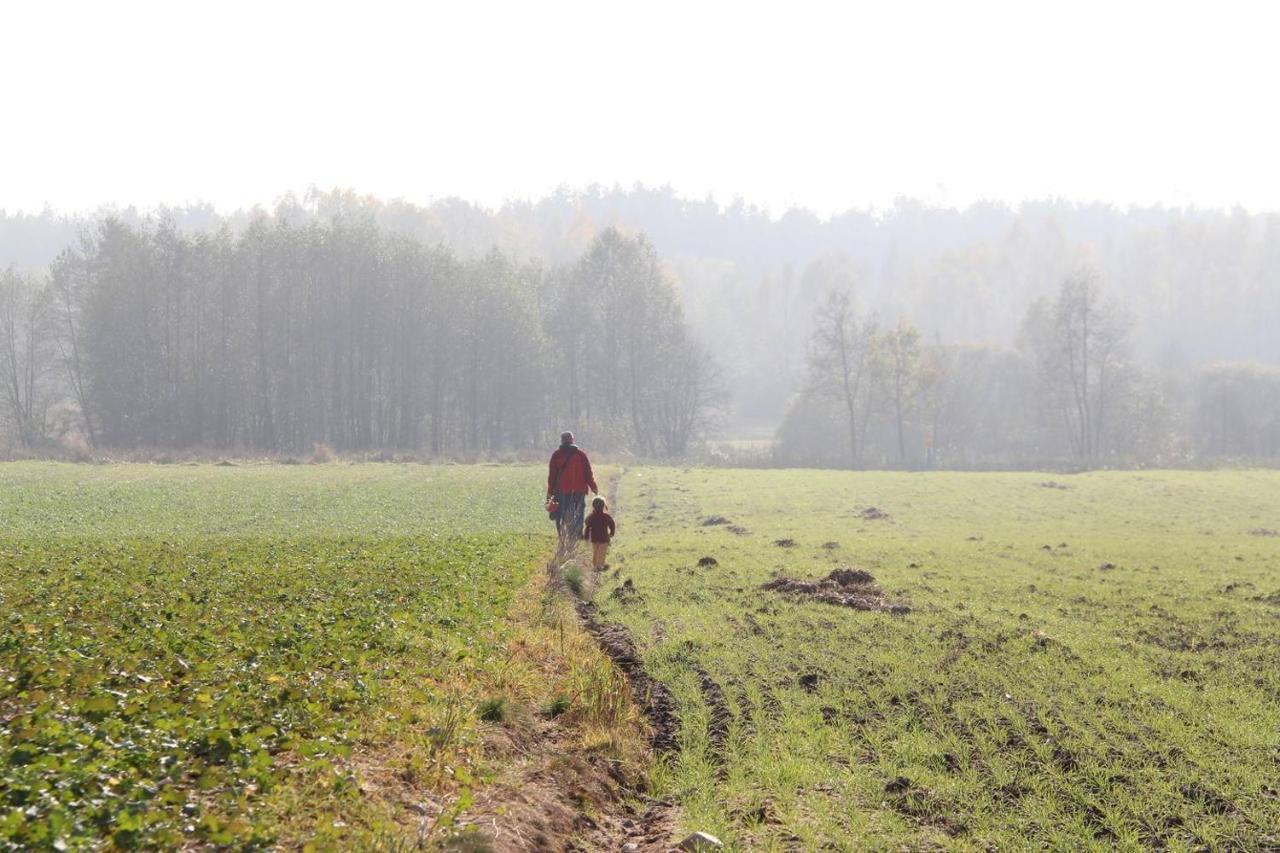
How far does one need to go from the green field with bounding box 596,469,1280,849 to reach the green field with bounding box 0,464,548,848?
2.86 meters

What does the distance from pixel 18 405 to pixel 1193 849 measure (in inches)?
3777

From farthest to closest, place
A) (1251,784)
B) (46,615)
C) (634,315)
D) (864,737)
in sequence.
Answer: (634,315), (46,615), (864,737), (1251,784)

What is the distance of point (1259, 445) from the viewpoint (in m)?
110

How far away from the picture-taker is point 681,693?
13.2 metres

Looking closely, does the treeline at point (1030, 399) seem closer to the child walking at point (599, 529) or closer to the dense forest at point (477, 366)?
the dense forest at point (477, 366)

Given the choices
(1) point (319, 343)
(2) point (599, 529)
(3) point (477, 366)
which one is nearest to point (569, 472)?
(2) point (599, 529)

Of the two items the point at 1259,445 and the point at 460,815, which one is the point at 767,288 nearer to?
the point at 1259,445

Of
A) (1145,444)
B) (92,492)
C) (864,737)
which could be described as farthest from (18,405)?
(1145,444)

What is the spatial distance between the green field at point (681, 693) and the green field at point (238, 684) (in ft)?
0.12

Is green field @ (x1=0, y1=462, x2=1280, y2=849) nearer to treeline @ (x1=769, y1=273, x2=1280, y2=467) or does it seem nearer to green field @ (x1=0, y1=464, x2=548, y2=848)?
green field @ (x1=0, y1=464, x2=548, y2=848)

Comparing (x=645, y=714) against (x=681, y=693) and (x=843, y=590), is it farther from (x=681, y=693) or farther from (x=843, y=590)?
(x=843, y=590)

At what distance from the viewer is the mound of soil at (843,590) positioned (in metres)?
18.7

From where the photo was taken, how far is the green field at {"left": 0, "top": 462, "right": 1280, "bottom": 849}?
25.6 feet

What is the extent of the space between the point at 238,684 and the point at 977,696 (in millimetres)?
8344
